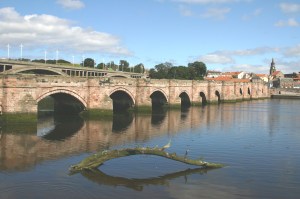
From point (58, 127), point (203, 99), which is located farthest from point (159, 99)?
point (58, 127)

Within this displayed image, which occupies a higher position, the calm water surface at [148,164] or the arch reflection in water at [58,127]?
the arch reflection in water at [58,127]

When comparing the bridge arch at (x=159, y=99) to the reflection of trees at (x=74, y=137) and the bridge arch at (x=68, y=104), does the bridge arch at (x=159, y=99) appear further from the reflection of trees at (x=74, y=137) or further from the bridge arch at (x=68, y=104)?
the bridge arch at (x=68, y=104)

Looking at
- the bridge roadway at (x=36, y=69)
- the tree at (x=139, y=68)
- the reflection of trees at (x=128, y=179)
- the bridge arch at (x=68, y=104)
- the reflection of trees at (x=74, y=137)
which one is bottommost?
the reflection of trees at (x=128, y=179)

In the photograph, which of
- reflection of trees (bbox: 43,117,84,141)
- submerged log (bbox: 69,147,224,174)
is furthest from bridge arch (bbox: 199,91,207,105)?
submerged log (bbox: 69,147,224,174)

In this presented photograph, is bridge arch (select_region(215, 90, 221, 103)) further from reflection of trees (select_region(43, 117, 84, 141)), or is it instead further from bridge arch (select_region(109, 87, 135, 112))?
reflection of trees (select_region(43, 117, 84, 141))

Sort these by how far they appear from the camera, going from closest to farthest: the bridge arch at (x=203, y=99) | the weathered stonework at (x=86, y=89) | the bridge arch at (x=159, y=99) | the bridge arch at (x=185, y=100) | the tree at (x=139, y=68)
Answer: the weathered stonework at (x=86, y=89)
the bridge arch at (x=159, y=99)
the bridge arch at (x=185, y=100)
the bridge arch at (x=203, y=99)
the tree at (x=139, y=68)

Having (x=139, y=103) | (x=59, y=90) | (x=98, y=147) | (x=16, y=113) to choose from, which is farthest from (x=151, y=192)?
(x=139, y=103)

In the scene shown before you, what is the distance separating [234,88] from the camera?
81.5 meters

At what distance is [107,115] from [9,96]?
39.1 feet

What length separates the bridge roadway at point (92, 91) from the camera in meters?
29.3

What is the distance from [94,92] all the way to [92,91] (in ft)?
0.88

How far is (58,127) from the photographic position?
3167 centimetres

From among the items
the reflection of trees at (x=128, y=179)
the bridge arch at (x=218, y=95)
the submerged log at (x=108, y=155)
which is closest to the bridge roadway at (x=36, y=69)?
the submerged log at (x=108, y=155)

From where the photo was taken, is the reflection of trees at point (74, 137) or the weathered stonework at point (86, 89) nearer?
the reflection of trees at point (74, 137)
